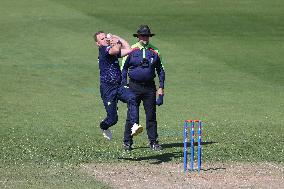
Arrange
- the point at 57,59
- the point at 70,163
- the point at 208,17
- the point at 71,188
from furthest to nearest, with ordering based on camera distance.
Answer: the point at 208,17 < the point at 57,59 < the point at 70,163 < the point at 71,188

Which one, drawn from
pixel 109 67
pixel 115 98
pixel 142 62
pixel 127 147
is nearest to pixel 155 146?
pixel 127 147

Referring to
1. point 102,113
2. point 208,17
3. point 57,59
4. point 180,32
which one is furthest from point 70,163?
point 208,17

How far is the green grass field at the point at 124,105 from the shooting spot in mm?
19938

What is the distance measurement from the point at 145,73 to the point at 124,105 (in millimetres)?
7028

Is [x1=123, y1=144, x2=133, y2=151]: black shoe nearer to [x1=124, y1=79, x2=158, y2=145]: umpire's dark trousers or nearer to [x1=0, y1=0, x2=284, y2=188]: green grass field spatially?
[x1=124, y1=79, x2=158, y2=145]: umpire's dark trousers

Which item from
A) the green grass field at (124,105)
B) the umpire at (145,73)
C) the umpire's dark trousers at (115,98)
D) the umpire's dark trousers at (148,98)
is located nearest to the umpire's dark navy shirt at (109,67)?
the umpire's dark trousers at (115,98)

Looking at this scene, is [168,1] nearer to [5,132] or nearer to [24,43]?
Result: [24,43]

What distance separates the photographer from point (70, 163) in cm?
1883

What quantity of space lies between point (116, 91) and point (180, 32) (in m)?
20.7

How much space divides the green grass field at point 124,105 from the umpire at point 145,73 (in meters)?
0.50

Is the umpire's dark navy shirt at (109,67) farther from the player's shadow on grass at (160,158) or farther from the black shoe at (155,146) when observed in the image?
the black shoe at (155,146)

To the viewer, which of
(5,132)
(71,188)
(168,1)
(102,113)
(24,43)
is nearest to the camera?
(71,188)

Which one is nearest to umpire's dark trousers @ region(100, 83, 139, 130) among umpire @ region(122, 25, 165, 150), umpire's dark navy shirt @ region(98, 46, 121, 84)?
umpire's dark navy shirt @ region(98, 46, 121, 84)

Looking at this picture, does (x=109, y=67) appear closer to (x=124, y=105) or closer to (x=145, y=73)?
(x=145, y=73)
